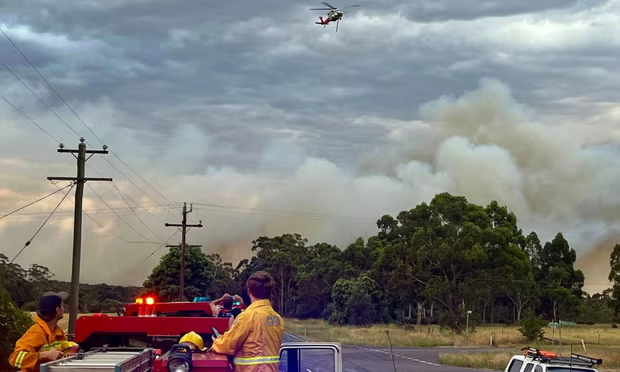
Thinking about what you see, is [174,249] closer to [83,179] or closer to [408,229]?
[408,229]

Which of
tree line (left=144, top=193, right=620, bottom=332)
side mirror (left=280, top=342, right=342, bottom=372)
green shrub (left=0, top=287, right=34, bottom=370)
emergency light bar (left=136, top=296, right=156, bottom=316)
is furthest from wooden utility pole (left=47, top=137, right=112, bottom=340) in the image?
tree line (left=144, top=193, right=620, bottom=332)

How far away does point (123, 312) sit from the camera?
12484 millimetres

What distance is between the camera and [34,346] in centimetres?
685

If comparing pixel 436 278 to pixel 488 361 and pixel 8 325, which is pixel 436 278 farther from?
pixel 8 325

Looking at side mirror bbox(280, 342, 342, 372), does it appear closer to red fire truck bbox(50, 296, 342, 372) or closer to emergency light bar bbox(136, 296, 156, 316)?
red fire truck bbox(50, 296, 342, 372)

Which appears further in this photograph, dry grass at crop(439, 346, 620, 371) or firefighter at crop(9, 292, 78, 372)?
dry grass at crop(439, 346, 620, 371)

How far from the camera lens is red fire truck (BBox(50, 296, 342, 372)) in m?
6.29

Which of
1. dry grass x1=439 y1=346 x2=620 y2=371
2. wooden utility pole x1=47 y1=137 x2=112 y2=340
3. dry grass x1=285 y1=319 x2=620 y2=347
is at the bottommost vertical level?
dry grass x1=439 y1=346 x2=620 y2=371

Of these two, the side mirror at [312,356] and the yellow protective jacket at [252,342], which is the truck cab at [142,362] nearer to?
the yellow protective jacket at [252,342]

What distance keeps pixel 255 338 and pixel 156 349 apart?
113 inches

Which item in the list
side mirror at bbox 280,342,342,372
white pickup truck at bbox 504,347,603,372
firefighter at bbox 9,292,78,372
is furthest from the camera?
white pickup truck at bbox 504,347,603,372

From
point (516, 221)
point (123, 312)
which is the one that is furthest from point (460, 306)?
point (123, 312)

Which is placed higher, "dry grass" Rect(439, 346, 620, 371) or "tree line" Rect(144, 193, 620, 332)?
"tree line" Rect(144, 193, 620, 332)

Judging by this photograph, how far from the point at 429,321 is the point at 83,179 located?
6514 cm
